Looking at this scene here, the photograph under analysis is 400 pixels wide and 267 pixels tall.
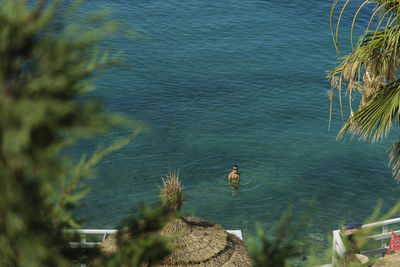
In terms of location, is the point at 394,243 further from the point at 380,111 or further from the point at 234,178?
the point at 234,178

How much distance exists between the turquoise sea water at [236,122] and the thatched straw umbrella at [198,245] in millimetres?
5792

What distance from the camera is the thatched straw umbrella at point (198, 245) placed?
11.0m

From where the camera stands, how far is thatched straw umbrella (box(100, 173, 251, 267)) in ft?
36.2

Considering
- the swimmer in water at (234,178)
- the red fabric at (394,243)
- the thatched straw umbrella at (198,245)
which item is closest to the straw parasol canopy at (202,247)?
the thatched straw umbrella at (198,245)

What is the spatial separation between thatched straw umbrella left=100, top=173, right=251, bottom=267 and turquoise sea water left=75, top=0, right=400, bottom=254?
5792mm

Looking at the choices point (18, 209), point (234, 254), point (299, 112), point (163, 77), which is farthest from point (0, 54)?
point (163, 77)

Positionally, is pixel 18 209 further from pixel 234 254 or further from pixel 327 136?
pixel 327 136

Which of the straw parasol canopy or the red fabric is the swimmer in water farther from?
the red fabric

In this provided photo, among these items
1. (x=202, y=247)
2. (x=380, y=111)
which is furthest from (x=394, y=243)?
(x=380, y=111)

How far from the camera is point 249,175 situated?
20.7 metres

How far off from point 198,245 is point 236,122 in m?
14.1

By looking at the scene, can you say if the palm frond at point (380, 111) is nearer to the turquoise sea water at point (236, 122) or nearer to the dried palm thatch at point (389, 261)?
the dried palm thatch at point (389, 261)

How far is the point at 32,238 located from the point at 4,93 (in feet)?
3.11

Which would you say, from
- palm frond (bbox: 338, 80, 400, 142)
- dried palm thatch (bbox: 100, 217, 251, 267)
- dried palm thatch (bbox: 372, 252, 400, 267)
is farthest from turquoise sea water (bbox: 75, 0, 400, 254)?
palm frond (bbox: 338, 80, 400, 142)
